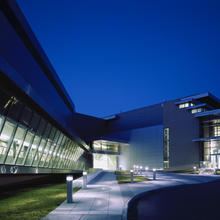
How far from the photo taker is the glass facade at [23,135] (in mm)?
10344

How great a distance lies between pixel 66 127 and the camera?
19219mm

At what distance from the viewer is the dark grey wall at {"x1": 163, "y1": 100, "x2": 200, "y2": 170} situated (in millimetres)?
47844

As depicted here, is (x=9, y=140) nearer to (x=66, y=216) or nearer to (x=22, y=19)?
(x=66, y=216)

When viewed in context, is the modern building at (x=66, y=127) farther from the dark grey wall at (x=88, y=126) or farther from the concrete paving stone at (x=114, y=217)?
the concrete paving stone at (x=114, y=217)

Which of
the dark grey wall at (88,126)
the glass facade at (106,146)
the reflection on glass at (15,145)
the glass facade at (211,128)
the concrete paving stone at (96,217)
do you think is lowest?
the concrete paving stone at (96,217)

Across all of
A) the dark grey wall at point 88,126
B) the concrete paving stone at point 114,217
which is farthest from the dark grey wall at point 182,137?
the concrete paving stone at point 114,217

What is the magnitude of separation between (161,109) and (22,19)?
42.8m

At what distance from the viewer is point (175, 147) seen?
1993 inches

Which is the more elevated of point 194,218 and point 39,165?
point 39,165

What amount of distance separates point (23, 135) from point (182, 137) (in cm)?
4237

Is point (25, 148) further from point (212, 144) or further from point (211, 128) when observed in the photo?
point (211, 128)

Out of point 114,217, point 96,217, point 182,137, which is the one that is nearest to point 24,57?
point 96,217

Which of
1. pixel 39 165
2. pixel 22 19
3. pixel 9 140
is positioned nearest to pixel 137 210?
pixel 9 140

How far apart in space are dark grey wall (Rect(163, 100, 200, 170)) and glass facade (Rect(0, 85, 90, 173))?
3635 cm
